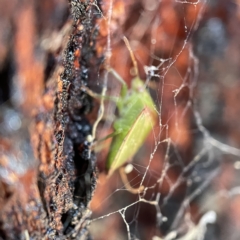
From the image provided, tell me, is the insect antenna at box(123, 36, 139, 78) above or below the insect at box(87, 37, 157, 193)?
above

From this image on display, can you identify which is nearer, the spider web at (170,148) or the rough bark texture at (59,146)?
the rough bark texture at (59,146)

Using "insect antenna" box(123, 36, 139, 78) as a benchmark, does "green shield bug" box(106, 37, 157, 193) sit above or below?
below

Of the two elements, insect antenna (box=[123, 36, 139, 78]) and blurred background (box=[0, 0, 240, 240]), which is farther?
insect antenna (box=[123, 36, 139, 78])

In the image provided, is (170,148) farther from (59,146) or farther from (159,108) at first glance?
(59,146)

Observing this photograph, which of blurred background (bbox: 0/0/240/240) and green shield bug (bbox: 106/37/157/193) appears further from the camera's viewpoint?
green shield bug (bbox: 106/37/157/193)

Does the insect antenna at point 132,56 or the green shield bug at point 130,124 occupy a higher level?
the insect antenna at point 132,56

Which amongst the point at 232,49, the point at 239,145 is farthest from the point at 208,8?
the point at 239,145
